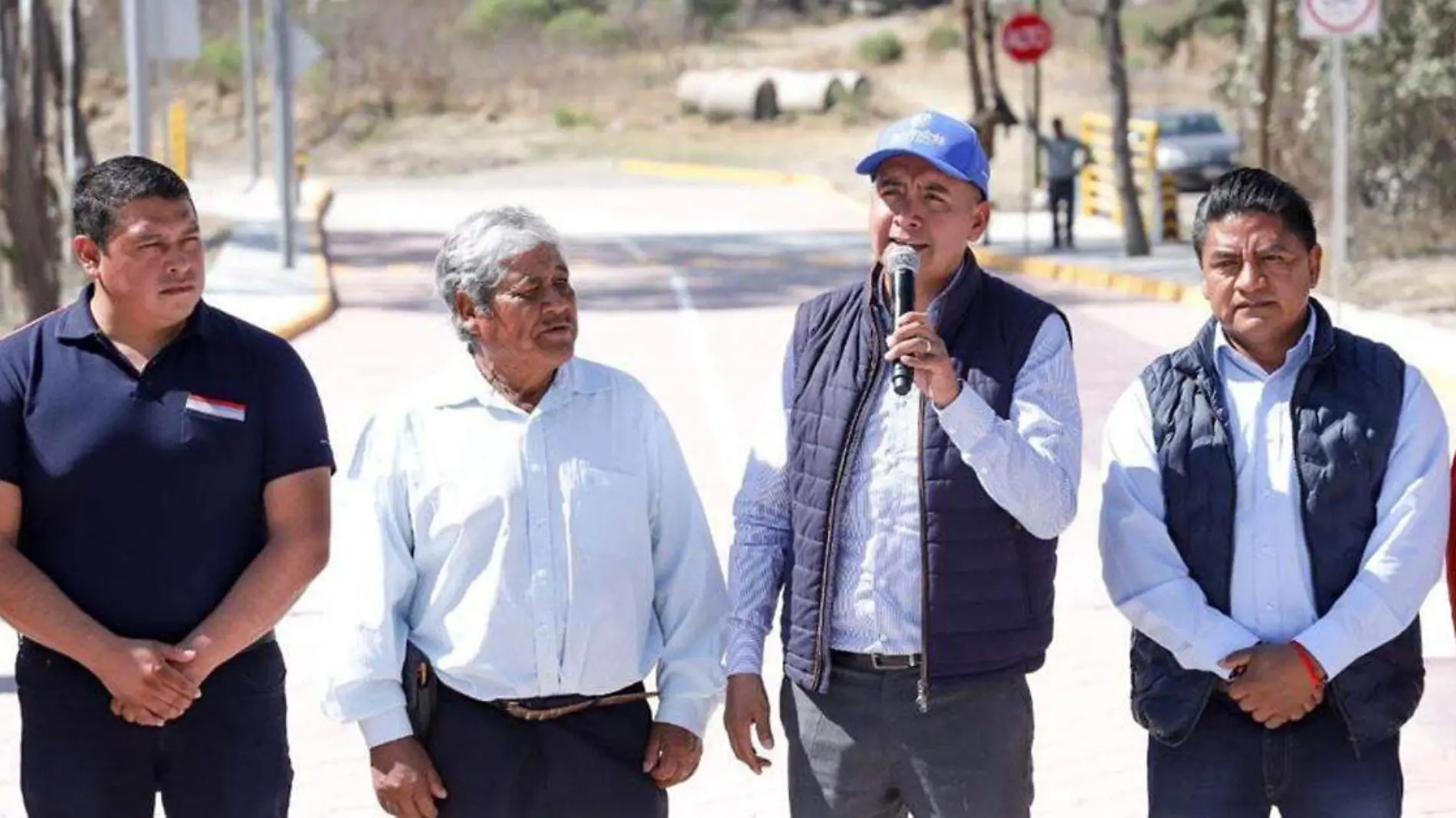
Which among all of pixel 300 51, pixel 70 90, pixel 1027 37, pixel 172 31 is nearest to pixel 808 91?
pixel 1027 37

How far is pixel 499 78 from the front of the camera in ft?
233

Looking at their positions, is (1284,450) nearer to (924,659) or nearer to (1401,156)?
(924,659)

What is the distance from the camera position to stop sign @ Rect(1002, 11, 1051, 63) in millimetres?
31812

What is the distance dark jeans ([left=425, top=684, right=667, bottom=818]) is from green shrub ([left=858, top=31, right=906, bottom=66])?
69.3 metres

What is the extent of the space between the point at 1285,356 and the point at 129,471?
2097mm

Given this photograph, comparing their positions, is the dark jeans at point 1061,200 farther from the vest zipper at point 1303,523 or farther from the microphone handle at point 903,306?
the microphone handle at point 903,306

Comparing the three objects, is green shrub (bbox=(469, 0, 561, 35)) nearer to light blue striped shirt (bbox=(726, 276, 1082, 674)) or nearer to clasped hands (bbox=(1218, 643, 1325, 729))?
light blue striped shirt (bbox=(726, 276, 1082, 674))

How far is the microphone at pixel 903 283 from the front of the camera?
4184 mm

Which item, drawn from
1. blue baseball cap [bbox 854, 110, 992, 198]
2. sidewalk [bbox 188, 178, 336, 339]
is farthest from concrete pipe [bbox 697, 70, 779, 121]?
blue baseball cap [bbox 854, 110, 992, 198]

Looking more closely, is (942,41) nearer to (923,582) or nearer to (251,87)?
(251,87)

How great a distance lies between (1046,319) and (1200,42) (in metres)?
74.5

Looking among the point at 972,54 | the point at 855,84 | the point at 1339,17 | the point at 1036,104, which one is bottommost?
the point at 855,84

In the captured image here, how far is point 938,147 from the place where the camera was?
4.37 m

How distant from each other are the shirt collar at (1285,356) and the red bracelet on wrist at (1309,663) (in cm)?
52
